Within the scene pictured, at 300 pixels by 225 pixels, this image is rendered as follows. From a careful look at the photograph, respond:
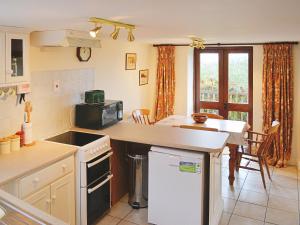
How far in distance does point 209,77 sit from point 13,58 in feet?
13.3

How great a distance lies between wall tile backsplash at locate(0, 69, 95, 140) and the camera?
2.89 metres

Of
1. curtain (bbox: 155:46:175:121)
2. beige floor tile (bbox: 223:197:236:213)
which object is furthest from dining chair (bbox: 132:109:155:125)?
beige floor tile (bbox: 223:197:236:213)

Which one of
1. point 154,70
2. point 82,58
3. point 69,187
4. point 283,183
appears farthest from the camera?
point 154,70

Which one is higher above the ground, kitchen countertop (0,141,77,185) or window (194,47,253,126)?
window (194,47,253,126)

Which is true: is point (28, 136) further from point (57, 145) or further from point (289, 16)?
point (289, 16)

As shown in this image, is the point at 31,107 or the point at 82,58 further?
the point at 82,58

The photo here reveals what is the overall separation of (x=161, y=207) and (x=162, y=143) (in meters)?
0.66

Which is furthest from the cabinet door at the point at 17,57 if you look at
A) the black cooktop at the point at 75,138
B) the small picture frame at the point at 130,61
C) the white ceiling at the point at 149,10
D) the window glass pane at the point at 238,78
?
the window glass pane at the point at 238,78

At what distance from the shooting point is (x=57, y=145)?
2943 mm

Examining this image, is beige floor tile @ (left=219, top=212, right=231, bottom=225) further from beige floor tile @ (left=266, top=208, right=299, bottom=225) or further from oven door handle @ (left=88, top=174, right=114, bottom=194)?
oven door handle @ (left=88, top=174, right=114, bottom=194)

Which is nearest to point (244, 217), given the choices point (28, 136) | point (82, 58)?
point (28, 136)

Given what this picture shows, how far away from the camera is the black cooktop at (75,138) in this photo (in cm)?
311

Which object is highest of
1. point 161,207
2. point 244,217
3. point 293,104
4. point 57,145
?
point 293,104

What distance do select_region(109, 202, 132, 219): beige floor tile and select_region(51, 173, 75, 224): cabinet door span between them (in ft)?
1.96
